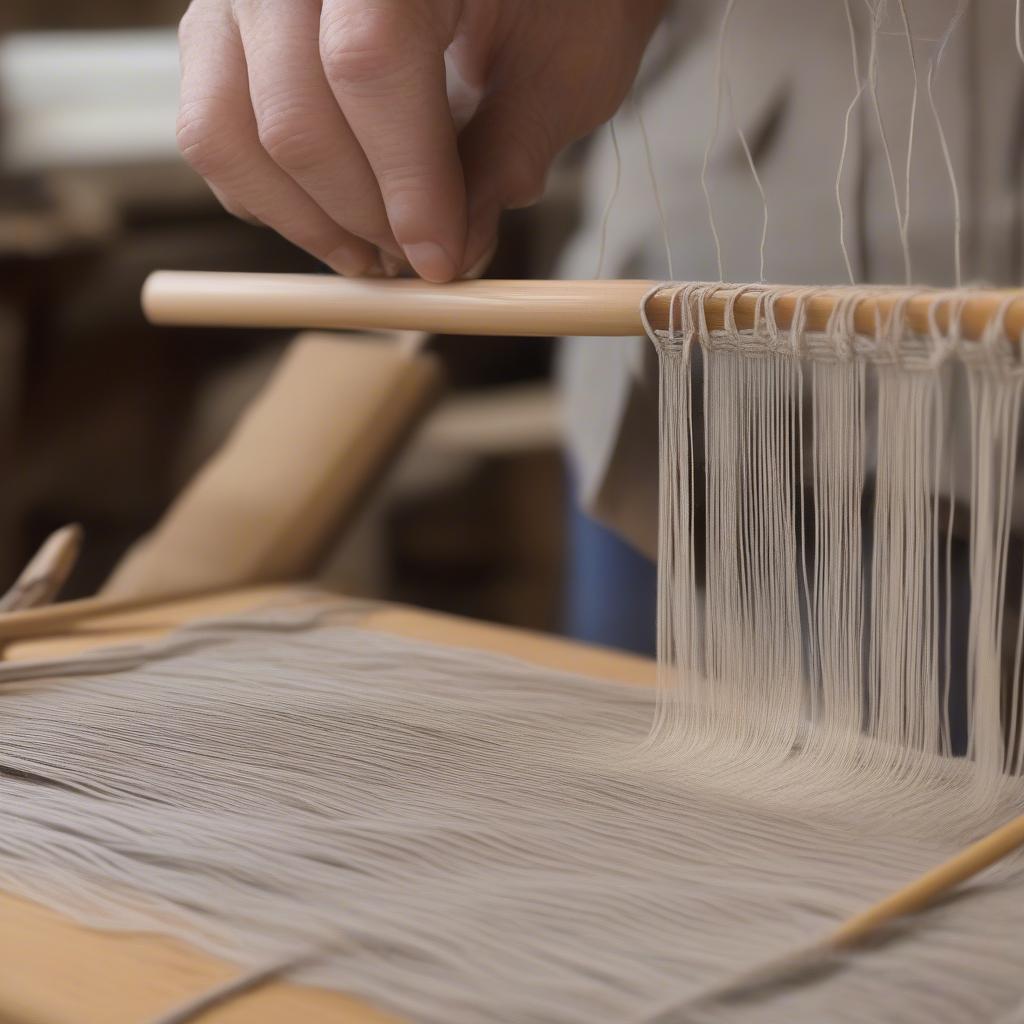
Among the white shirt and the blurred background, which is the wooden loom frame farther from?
the blurred background

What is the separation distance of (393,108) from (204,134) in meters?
0.10

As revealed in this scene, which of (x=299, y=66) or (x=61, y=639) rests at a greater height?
(x=299, y=66)

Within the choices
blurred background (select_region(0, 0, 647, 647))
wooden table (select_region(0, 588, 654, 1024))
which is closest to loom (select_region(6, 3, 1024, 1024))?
wooden table (select_region(0, 588, 654, 1024))

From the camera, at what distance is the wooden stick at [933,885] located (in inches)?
14.4

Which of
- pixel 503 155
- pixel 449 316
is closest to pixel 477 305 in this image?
pixel 449 316

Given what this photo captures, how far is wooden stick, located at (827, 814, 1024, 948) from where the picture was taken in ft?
1.20

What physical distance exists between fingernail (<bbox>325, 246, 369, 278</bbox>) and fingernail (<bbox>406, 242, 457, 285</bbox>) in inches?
2.0

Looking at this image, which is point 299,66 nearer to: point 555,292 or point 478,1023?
point 555,292

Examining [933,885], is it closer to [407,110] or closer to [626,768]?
[626,768]

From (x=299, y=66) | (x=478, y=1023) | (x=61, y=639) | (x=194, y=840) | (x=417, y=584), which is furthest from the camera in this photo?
(x=417, y=584)

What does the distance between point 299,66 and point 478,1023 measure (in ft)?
1.24

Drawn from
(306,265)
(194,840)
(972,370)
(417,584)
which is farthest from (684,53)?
(417,584)

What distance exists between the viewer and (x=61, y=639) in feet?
2.26

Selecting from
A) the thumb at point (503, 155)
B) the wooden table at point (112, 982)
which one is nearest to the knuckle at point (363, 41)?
the thumb at point (503, 155)
